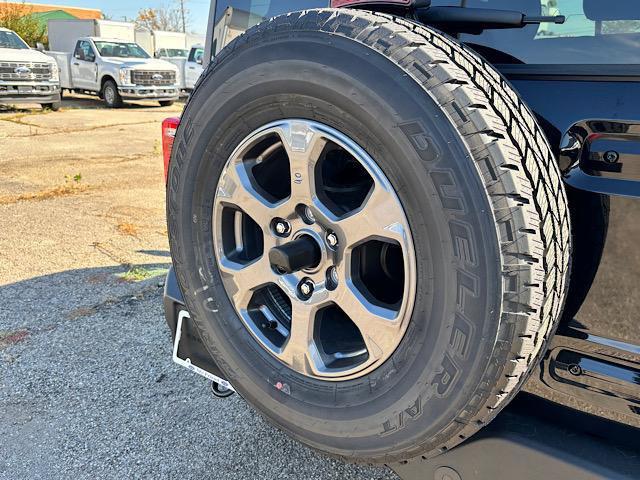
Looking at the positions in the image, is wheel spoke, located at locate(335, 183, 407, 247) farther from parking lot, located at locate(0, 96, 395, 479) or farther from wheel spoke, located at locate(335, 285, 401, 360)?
parking lot, located at locate(0, 96, 395, 479)

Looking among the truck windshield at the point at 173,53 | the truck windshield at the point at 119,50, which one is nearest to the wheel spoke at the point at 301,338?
the truck windshield at the point at 119,50

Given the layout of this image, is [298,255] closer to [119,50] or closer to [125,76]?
[125,76]

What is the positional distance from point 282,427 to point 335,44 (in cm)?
104

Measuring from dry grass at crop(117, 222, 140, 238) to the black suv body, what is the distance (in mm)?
4047

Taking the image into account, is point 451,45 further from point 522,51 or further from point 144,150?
point 144,150

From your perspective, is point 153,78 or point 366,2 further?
point 153,78

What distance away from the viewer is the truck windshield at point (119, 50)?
18.4m

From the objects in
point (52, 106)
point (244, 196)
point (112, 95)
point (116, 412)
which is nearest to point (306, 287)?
point (244, 196)

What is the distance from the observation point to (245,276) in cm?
175

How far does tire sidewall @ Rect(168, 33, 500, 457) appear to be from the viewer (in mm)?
1223

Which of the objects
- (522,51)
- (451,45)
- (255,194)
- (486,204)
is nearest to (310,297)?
(255,194)

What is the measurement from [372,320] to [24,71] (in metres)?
16.3

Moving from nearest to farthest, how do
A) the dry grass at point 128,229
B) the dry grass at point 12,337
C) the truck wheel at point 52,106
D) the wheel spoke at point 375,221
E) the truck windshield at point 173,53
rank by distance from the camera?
the wheel spoke at point 375,221 → the dry grass at point 12,337 → the dry grass at point 128,229 → the truck wheel at point 52,106 → the truck windshield at point 173,53

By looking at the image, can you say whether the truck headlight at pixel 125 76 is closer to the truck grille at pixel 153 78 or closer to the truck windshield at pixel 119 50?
the truck grille at pixel 153 78
